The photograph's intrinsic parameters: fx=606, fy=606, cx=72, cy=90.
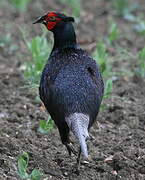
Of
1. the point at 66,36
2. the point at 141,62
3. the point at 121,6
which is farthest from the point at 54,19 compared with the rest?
the point at 121,6

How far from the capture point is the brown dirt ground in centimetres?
521

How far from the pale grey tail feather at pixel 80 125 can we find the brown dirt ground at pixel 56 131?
0.53 meters

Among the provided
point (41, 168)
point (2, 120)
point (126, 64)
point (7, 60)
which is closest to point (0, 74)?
point (7, 60)

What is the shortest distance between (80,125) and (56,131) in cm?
148

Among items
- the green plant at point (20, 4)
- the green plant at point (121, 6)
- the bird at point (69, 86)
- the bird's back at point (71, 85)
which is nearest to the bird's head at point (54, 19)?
the bird at point (69, 86)

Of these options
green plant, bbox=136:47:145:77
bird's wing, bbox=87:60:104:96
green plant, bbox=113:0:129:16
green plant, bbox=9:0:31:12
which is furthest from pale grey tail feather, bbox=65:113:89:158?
green plant, bbox=113:0:129:16

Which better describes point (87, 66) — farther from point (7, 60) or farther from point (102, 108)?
point (7, 60)

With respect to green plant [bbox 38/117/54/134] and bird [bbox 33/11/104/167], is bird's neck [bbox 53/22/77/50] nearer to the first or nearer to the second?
bird [bbox 33/11/104/167]

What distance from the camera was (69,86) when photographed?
4984 millimetres

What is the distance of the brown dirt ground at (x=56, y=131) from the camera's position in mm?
5211

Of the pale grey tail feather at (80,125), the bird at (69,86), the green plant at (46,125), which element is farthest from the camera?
the green plant at (46,125)

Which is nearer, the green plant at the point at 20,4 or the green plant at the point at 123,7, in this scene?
the green plant at the point at 20,4

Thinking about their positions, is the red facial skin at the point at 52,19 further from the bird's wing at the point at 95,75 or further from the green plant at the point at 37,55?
the green plant at the point at 37,55

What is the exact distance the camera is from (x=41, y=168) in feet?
16.8
